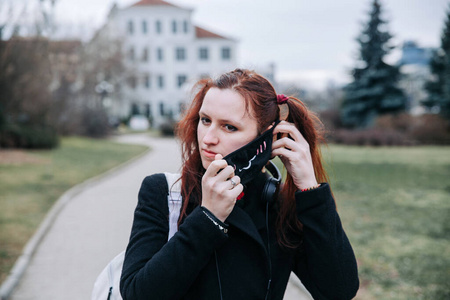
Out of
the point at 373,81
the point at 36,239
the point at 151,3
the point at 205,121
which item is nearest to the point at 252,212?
the point at 205,121

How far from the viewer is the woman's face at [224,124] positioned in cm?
168

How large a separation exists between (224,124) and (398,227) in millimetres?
6752

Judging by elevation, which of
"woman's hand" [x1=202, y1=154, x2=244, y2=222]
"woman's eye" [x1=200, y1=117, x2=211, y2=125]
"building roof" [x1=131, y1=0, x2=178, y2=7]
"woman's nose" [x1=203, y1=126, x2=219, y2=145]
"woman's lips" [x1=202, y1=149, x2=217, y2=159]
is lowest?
"woman's hand" [x1=202, y1=154, x2=244, y2=222]

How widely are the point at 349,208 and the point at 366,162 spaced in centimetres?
933

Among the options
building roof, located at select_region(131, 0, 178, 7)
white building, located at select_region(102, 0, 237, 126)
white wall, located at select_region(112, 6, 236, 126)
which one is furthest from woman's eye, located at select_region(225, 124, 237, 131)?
building roof, located at select_region(131, 0, 178, 7)

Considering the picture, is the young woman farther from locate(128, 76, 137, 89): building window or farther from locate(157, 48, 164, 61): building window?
locate(157, 48, 164, 61): building window

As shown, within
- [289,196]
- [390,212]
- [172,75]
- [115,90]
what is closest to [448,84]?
[390,212]

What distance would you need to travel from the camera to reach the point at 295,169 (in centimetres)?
172

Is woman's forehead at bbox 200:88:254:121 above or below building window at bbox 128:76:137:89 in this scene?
below

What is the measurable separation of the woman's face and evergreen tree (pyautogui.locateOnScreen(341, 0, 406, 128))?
106 feet

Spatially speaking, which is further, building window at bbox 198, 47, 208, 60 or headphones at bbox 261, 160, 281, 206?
building window at bbox 198, 47, 208, 60

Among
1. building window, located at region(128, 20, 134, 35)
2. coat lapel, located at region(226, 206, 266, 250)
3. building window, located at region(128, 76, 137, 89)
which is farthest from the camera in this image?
building window, located at region(128, 20, 134, 35)

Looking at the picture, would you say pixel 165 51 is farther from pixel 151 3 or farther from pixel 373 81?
pixel 373 81

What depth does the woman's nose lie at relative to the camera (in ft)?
5.46
